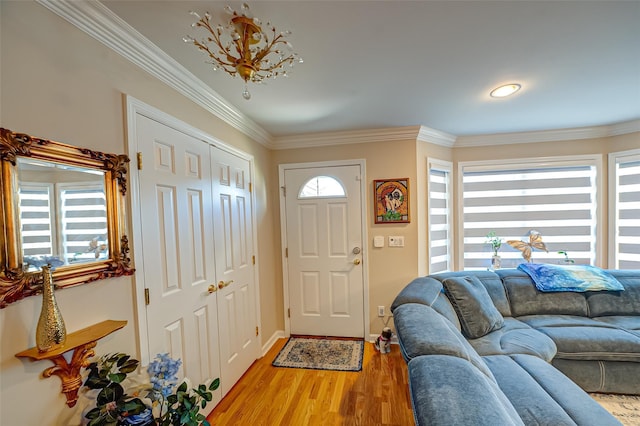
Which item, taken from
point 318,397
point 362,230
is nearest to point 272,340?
point 318,397

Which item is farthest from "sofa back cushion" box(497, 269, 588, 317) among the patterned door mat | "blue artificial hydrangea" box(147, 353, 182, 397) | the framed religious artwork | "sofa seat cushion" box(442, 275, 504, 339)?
"blue artificial hydrangea" box(147, 353, 182, 397)

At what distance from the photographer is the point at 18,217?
0.87 metres

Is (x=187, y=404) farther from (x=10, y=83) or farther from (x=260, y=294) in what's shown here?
(x=260, y=294)

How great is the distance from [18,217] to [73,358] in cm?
55

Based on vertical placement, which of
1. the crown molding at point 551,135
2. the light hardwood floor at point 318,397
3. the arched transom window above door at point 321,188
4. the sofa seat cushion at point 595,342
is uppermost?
the crown molding at point 551,135

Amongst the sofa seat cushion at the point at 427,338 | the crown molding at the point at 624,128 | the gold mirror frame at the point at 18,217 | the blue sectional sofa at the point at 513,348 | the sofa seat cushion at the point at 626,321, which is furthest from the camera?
the crown molding at the point at 624,128

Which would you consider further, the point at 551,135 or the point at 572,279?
the point at 551,135

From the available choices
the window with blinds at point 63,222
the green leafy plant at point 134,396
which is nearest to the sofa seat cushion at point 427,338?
the green leafy plant at point 134,396

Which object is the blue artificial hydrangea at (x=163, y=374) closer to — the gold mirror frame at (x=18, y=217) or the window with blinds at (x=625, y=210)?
the gold mirror frame at (x=18, y=217)

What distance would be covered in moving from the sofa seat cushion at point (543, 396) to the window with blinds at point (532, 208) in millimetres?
1767

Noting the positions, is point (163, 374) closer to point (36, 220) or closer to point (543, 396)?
point (36, 220)

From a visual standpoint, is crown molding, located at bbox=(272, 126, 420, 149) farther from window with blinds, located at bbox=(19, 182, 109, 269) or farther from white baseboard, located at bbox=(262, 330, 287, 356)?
white baseboard, located at bbox=(262, 330, 287, 356)

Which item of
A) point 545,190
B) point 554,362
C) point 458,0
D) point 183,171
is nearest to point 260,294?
point 183,171

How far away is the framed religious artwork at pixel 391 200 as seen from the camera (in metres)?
2.87
